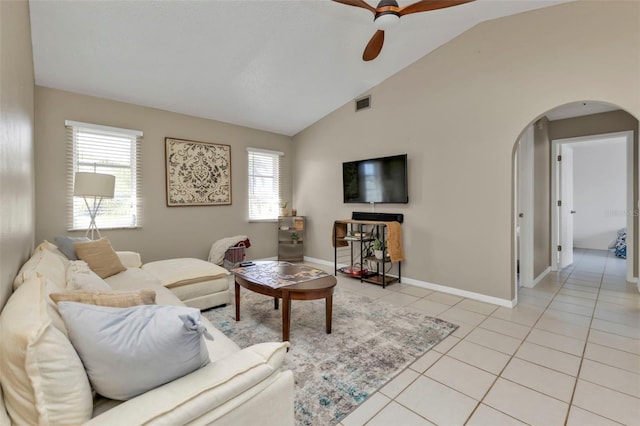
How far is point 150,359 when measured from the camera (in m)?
0.94

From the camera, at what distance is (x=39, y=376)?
30.1 inches

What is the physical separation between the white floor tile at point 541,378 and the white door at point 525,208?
228 centimetres

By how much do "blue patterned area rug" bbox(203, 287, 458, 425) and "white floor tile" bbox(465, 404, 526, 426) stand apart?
0.52 meters

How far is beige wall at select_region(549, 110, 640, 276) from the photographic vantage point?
13.3 feet

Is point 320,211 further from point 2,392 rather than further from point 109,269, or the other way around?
point 2,392

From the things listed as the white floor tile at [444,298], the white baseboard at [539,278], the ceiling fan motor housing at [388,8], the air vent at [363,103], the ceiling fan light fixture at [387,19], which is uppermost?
the air vent at [363,103]

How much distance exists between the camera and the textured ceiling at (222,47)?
8.69 ft

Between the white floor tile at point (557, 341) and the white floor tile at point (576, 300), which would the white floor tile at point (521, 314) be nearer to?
the white floor tile at point (557, 341)

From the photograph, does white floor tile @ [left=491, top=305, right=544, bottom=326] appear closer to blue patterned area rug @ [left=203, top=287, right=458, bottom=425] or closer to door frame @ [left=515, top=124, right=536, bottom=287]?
blue patterned area rug @ [left=203, top=287, right=458, bottom=425]

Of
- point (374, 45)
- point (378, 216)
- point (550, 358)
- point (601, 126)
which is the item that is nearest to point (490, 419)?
point (550, 358)

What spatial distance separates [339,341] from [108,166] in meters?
3.74

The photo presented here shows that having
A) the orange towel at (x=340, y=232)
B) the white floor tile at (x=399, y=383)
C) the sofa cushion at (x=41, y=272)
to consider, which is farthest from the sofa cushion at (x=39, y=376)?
the orange towel at (x=340, y=232)

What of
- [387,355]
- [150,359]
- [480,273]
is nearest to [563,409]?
[387,355]

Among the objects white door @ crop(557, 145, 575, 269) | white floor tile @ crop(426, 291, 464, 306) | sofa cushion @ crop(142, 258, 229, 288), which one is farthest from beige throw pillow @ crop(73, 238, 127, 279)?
white door @ crop(557, 145, 575, 269)
